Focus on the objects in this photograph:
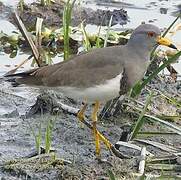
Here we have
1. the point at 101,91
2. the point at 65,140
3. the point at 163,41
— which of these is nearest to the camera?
the point at 101,91

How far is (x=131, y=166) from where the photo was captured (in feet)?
18.0

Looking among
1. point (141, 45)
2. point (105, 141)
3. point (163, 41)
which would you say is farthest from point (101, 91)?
point (163, 41)

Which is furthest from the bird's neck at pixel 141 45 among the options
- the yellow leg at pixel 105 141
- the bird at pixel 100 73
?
the yellow leg at pixel 105 141

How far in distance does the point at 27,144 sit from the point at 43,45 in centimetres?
293

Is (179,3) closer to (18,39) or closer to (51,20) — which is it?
(51,20)

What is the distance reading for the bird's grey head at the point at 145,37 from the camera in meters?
5.88

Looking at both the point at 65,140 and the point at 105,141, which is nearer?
the point at 105,141

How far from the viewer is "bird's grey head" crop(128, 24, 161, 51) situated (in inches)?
231

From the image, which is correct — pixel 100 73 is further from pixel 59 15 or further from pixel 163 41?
pixel 59 15

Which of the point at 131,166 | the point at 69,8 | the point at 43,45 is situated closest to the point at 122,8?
the point at 43,45

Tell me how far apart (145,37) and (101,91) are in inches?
27.1

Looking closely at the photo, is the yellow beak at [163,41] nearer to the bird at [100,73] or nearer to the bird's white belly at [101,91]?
the bird at [100,73]

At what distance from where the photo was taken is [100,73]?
5.59 metres

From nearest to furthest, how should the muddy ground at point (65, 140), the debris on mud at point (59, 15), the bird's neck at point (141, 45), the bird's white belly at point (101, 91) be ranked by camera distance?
the muddy ground at point (65, 140) < the bird's white belly at point (101, 91) < the bird's neck at point (141, 45) < the debris on mud at point (59, 15)
